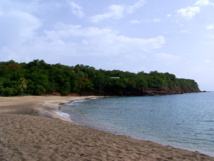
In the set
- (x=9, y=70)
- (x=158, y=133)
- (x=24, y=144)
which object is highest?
(x=9, y=70)

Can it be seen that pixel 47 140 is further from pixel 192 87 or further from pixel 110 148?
pixel 192 87

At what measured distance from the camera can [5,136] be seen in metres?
8.15

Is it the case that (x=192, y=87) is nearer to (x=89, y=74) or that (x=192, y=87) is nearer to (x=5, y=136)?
(x=89, y=74)

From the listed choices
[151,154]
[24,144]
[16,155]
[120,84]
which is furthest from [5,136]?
[120,84]

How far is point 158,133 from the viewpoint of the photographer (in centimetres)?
1370

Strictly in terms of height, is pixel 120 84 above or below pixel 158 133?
above

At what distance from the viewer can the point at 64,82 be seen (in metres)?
75.4

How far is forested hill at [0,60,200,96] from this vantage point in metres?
58.6

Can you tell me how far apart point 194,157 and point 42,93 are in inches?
2455

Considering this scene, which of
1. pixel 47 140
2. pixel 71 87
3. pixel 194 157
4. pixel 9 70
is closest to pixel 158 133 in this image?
pixel 194 157

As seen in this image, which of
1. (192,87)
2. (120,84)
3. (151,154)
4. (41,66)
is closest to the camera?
(151,154)

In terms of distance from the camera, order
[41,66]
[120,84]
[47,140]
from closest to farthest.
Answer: [47,140] → [41,66] → [120,84]

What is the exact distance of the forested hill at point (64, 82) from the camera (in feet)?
192

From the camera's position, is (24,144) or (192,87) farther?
(192,87)
